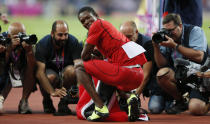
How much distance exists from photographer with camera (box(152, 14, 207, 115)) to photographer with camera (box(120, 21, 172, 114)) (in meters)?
0.17

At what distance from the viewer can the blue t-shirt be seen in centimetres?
569

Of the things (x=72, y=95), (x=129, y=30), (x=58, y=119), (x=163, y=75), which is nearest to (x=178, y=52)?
(x=163, y=75)

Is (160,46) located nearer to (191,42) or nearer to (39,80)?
(191,42)

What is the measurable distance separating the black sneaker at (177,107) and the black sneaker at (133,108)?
3.61 feet

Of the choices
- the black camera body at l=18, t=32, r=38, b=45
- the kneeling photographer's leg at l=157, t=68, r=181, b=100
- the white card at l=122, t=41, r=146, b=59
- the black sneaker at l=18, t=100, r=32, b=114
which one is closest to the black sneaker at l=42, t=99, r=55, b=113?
the black sneaker at l=18, t=100, r=32, b=114

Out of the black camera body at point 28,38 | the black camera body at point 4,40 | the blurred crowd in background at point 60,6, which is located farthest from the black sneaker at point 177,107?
the blurred crowd in background at point 60,6

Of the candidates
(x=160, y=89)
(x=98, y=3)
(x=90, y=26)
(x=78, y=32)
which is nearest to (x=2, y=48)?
(x=90, y=26)

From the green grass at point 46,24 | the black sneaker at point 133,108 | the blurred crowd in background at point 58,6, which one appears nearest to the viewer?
the black sneaker at point 133,108

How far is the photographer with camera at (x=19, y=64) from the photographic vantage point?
221 inches

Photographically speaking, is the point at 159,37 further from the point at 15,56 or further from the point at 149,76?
the point at 15,56

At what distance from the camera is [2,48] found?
5.48m

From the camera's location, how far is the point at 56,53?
5742 mm

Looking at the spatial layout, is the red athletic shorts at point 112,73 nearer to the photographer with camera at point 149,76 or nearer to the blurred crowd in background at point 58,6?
the photographer with camera at point 149,76

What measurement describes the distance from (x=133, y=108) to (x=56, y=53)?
1.45m
